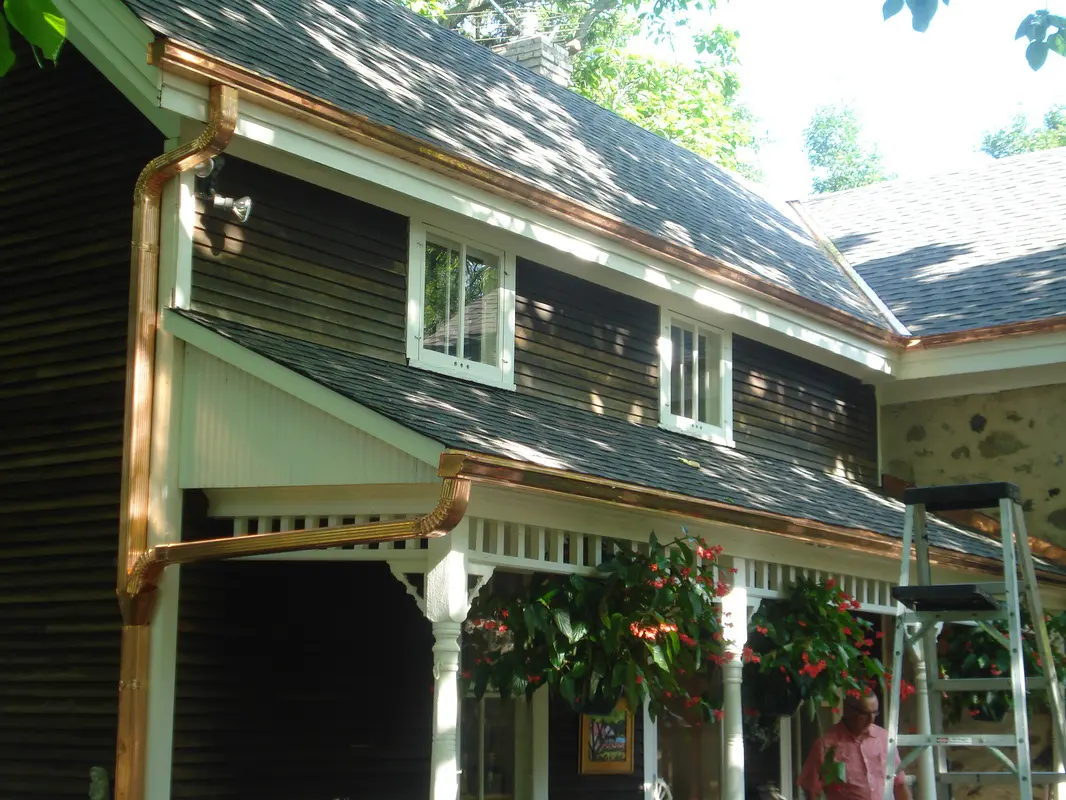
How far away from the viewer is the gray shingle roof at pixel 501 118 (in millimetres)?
9680

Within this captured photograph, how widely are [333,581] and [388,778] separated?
4.51 feet

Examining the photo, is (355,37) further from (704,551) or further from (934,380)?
(934,380)

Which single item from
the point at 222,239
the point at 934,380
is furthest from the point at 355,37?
the point at 934,380

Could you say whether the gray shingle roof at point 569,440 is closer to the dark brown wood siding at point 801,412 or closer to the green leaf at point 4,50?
the dark brown wood siding at point 801,412

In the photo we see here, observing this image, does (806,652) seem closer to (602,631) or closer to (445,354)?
(602,631)

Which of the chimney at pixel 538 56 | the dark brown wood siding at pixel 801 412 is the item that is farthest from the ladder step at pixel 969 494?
the chimney at pixel 538 56

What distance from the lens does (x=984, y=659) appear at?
1166 centimetres

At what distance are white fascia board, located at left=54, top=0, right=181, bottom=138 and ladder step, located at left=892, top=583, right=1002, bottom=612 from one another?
15.5 feet

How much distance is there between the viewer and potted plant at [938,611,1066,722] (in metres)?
11.6

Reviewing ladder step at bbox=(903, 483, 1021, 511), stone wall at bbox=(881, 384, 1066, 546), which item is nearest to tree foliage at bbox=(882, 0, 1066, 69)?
ladder step at bbox=(903, 483, 1021, 511)

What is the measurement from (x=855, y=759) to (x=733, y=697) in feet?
2.84

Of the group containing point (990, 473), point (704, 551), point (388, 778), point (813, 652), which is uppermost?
point (990, 473)

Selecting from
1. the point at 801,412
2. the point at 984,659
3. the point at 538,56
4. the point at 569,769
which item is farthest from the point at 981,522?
the point at 538,56

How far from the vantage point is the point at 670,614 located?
8.39 m
